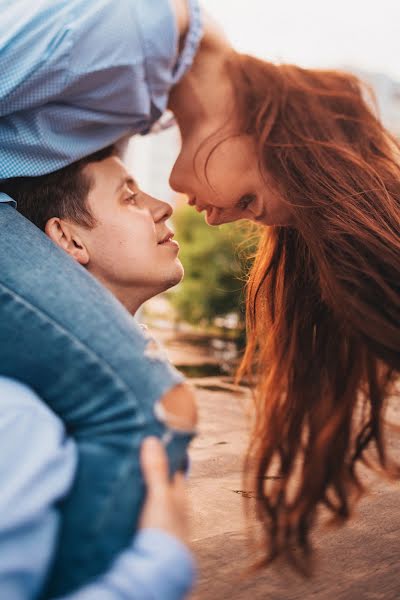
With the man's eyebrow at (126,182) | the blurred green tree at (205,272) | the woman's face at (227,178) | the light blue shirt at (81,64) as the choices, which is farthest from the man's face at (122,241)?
the blurred green tree at (205,272)

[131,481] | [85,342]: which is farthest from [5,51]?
[131,481]

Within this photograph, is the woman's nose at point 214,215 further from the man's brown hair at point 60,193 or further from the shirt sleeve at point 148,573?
the shirt sleeve at point 148,573

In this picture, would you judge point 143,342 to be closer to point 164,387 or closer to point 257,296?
point 164,387

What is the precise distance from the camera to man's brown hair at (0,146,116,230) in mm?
2051

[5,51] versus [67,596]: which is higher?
[5,51]

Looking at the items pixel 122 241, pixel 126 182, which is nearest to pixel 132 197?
pixel 126 182

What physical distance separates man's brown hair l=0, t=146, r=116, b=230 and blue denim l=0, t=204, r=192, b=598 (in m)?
0.39

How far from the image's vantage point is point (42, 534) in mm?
1386

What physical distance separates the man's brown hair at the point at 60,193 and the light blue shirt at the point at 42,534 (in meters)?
0.77

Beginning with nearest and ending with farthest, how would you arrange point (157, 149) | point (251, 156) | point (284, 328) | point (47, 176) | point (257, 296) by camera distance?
point (251, 156) < point (47, 176) < point (284, 328) < point (257, 296) < point (157, 149)

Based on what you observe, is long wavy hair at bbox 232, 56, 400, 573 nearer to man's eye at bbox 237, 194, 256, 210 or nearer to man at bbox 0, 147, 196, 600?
man's eye at bbox 237, 194, 256, 210

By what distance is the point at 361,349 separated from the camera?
1.93m

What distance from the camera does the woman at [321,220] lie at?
6.02ft

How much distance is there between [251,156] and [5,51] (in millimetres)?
704
